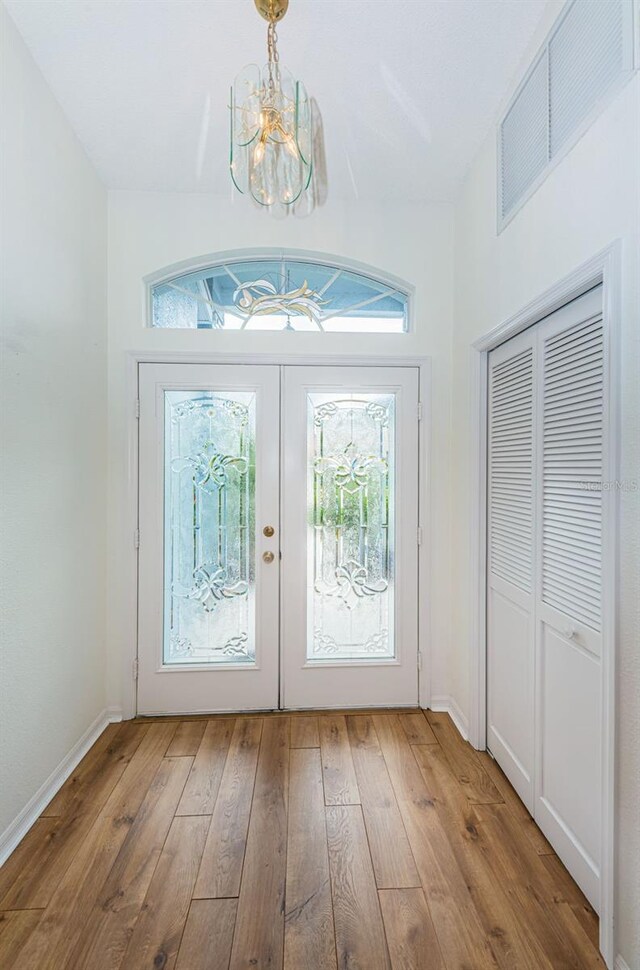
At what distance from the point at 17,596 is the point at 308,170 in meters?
1.84

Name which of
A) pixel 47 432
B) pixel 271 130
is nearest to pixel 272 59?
pixel 271 130

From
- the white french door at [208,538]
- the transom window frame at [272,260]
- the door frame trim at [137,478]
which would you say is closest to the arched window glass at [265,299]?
the transom window frame at [272,260]

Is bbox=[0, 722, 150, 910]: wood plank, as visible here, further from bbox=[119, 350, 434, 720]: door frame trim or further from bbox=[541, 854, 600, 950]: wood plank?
bbox=[541, 854, 600, 950]: wood plank

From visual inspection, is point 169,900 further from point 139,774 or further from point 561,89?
point 561,89

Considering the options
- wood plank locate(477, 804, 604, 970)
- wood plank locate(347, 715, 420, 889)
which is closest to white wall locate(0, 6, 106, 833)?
wood plank locate(347, 715, 420, 889)

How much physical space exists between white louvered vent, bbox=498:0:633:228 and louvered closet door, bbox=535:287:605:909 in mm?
558

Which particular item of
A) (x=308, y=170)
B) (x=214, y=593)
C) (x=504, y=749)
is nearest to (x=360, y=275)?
(x=308, y=170)

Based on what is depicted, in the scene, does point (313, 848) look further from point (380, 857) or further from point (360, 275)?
point (360, 275)

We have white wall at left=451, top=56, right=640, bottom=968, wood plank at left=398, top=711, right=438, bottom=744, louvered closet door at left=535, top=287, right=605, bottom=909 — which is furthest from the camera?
wood plank at left=398, top=711, right=438, bottom=744

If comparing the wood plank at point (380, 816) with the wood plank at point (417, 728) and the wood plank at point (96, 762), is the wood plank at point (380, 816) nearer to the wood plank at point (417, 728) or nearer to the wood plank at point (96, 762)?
the wood plank at point (417, 728)

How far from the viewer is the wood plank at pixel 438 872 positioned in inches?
53.8

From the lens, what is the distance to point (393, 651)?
2.78m

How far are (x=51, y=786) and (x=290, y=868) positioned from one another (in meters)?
1.09

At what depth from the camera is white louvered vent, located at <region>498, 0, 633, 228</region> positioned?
1.35 meters
